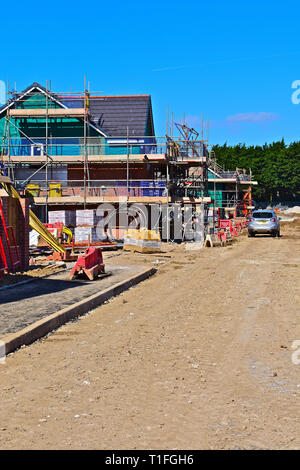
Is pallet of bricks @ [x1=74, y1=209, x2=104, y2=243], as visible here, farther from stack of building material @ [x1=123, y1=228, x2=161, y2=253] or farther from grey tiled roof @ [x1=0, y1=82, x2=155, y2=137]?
grey tiled roof @ [x1=0, y1=82, x2=155, y2=137]

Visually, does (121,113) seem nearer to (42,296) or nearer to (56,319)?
(42,296)

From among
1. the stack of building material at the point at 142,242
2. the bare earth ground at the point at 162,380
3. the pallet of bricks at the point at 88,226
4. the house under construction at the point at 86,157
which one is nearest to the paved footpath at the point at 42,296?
the bare earth ground at the point at 162,380

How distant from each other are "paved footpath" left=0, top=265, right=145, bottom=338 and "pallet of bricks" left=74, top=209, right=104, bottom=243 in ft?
31.2

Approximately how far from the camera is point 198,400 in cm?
494

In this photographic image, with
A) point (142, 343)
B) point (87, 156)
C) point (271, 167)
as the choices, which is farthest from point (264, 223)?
point (271, 167)

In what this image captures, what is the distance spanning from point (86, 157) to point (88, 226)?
248 inches

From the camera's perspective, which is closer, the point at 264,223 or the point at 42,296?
the point at 42,296

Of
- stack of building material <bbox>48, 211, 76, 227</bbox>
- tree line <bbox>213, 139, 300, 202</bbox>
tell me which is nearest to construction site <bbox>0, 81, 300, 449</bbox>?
stack of building material <bbox>48, 211, 76, 227</bbox>

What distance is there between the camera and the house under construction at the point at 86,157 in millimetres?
30094

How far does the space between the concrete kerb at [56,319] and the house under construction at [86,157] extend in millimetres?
17249

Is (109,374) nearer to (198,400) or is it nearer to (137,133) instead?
(198,400)

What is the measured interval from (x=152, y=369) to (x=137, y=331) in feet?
6.54

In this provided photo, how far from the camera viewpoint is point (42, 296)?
1059cm

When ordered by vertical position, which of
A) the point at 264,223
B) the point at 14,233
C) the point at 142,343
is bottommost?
the point at 142,343
